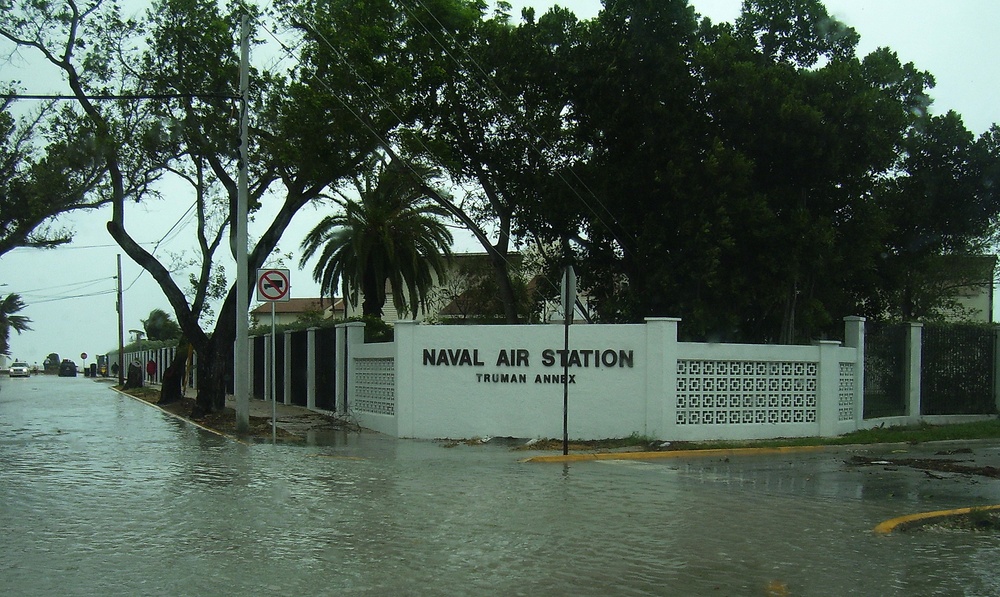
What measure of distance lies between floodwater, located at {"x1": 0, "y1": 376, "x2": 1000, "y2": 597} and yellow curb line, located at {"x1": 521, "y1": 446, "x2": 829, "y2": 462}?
418 millimetres

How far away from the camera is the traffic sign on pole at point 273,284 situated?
58.2 feet

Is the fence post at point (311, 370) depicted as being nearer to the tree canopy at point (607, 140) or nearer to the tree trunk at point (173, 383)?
the tree canopy at point (607, 140)

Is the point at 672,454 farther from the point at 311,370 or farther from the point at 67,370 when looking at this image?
the point at 67,370

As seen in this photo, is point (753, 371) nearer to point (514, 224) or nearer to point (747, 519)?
point (747, 519)

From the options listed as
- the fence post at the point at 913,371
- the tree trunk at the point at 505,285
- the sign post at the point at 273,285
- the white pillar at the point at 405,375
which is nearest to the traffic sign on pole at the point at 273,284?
the sign post at the point at 273,285

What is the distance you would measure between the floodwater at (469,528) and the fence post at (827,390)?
161 inches

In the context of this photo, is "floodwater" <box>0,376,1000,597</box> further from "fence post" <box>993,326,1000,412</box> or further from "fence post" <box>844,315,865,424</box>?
"fence post" <box>993,326,1000,412</box>

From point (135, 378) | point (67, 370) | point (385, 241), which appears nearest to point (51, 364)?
point (67, 370)

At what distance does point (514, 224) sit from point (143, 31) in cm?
1069

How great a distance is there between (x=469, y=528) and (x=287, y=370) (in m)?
20.6

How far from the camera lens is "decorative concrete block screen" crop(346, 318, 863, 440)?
1694cm

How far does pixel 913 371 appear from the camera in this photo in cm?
2173

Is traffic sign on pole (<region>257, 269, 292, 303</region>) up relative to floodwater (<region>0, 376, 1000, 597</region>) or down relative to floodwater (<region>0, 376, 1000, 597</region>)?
up

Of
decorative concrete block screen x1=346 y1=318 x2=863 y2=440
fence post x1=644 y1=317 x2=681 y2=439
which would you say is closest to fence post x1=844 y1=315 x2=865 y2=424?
decorative concrete block screen x1=346 y1=318 x2=863 y2=440
